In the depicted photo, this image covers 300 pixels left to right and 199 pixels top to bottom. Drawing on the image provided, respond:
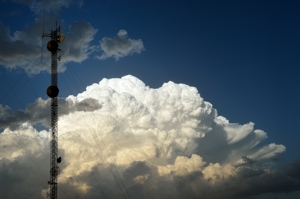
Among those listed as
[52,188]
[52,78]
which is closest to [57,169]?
[52,188]

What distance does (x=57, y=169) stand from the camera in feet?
390

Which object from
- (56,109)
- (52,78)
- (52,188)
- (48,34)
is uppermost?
(48,34)

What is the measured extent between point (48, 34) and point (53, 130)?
3003 cm

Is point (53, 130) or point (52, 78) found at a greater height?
point (52, 78)

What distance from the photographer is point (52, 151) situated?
396 feet

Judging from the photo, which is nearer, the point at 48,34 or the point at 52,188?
the point at 52,188

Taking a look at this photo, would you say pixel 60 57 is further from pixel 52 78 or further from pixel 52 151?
pixel 52 151

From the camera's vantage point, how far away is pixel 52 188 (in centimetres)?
11762

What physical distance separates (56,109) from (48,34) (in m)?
23.8

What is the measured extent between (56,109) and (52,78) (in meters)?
9.59

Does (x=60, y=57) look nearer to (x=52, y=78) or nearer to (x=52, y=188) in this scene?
(x=52, y=78)

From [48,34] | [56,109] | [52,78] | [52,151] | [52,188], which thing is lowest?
[52,188]

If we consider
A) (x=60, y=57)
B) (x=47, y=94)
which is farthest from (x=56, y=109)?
(x=60, y=57)

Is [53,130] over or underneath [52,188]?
over
